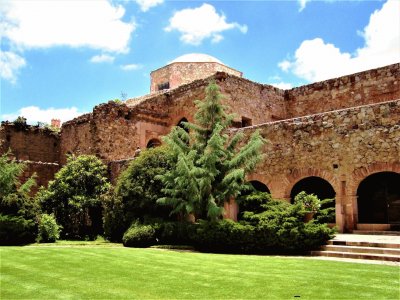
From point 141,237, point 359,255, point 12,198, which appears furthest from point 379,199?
point 12,198

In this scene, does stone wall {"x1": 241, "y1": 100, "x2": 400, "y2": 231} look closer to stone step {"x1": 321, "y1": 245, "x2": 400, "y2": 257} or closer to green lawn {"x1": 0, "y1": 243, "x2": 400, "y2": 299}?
stone step {"x1": 321, "y1": 245, "x2": 400, "y2": 257}

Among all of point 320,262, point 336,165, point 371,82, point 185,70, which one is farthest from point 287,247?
point 185,70

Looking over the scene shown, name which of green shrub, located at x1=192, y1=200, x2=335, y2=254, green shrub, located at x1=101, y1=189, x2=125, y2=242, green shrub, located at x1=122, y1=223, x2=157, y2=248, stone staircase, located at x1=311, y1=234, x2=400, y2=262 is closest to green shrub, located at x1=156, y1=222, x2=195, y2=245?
green shrub, located at x1=122, y1=223, x2=157, y2=248

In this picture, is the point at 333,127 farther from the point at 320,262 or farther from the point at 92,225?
the point at 92,225

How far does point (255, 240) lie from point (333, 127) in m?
5.69

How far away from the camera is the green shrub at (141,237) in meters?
15.3

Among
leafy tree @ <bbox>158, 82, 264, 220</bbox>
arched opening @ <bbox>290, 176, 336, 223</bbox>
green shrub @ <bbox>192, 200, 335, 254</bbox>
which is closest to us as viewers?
green shrub @ <bbox>192, 200, 335, 254</bbox>

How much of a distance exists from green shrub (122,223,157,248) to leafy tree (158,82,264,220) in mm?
1153

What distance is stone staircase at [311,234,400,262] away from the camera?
10.6 meters

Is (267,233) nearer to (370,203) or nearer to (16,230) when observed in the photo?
(370,203)

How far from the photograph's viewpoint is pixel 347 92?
75.4 ft

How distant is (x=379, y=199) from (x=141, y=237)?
869cm

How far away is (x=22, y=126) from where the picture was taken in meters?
26.9

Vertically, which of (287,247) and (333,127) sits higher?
(333,127)
